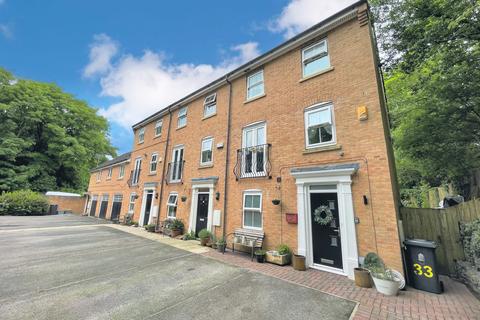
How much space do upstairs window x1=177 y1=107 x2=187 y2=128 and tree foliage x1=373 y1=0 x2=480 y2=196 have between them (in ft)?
36.3

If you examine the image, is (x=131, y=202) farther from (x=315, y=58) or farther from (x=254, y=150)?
(x=315, y=58)

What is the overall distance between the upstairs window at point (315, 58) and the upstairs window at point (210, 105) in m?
5.34

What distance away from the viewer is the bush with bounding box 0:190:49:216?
19.3m

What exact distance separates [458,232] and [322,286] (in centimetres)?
430

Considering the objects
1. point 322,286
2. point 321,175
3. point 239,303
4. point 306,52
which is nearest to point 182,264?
point 239,303

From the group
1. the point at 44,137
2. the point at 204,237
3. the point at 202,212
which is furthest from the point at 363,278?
the point at 44,137

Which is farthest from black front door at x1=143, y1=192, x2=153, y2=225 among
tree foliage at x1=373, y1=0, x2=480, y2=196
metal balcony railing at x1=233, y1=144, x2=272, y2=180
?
tree foliage at x1=373, y1=0, x2=480, y2=196

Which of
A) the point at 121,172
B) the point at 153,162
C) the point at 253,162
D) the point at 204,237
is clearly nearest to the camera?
the point at 253,162

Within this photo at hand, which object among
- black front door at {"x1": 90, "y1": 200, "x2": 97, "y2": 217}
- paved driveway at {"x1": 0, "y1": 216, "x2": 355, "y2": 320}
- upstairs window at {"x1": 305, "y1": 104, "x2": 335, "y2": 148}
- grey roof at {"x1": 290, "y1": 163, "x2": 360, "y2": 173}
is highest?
upstairs window at {"x1": 305, "y1": 104, "x2": 335, "y2": 148}

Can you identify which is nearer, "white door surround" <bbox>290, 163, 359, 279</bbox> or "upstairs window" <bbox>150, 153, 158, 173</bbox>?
"white door surround" <bbox>290, 163, 359, 279</bbox>

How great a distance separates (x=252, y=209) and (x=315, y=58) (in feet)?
21.2

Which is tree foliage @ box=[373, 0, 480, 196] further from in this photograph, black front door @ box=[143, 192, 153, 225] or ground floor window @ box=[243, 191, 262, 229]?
black front door @ box=[143, 192, 153, 225]

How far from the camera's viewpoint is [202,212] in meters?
10.5

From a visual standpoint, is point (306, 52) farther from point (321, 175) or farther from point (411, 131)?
point (411, 131)
